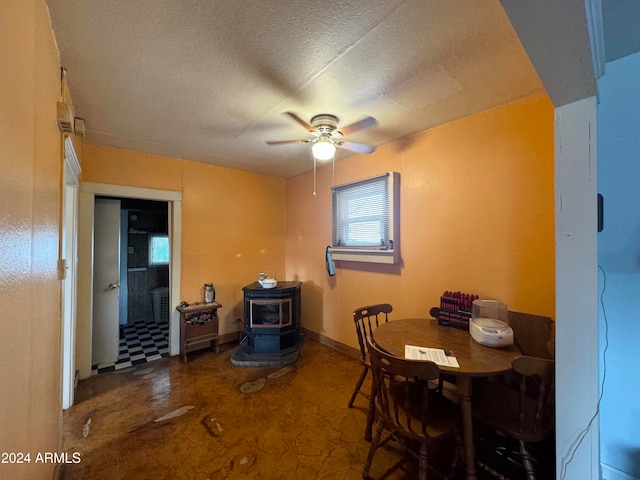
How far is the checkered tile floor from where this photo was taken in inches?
126

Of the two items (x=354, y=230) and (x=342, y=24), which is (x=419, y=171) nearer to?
(x=354, y=230)

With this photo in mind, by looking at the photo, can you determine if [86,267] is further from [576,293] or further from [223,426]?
[576,293]

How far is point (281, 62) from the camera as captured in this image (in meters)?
1.66

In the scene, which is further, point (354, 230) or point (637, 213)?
point (354, 230)

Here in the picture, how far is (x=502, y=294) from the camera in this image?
2.15 m

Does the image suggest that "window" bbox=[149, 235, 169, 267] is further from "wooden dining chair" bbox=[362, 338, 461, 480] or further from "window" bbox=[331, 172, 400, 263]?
"wooden dining chair" bbox=[362, 338, 461, 480]

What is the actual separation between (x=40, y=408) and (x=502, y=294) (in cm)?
292

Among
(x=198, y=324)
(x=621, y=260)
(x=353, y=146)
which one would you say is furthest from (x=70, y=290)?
(x=621, y=260)

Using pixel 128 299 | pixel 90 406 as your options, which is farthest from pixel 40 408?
pixel 128 299

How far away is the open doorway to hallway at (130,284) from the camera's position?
3.18 m

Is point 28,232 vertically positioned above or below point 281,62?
below

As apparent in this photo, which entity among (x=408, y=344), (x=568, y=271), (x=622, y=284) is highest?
(x=568, y=271)

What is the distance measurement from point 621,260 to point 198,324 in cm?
392

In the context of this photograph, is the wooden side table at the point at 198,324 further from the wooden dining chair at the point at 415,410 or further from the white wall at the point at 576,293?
the white wall at the point at 576,293
